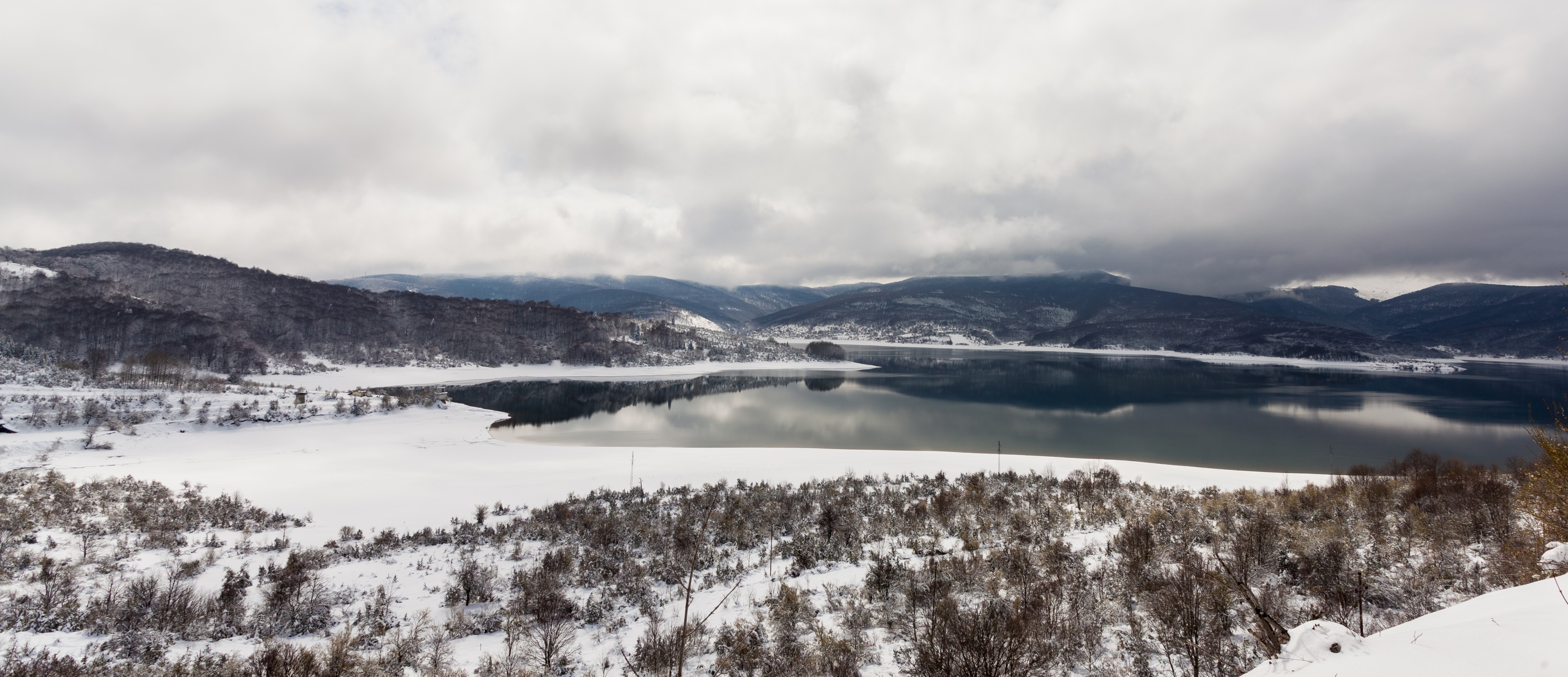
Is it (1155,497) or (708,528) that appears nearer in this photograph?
(708,528)

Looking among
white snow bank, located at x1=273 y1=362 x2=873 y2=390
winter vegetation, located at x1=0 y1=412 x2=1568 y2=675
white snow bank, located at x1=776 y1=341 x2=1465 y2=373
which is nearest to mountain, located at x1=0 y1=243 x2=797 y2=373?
white snow bank, located at x1=273 y1=362 x2=873 y2=390

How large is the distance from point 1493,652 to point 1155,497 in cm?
1102

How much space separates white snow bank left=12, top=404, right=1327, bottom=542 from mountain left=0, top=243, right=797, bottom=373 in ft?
156

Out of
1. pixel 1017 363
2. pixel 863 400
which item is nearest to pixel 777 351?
pixel 1017 363

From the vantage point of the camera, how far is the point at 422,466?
59.8ft

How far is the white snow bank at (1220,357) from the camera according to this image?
9212 centimetres

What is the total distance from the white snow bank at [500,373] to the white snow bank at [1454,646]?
60120 mm

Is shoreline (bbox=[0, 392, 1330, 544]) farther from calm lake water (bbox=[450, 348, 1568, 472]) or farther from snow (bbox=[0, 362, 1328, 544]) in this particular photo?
calm lake water (bbox=[450, 348, 1568, 472])

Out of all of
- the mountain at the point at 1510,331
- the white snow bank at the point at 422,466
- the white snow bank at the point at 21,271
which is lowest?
the white snow bank at the point at 422,466

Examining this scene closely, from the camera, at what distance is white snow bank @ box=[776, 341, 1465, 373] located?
92.1m

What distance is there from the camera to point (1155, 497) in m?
12.0

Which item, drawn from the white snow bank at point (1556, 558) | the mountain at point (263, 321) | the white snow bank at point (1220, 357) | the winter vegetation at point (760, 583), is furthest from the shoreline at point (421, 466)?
the white snow bank at point (1220, 357)

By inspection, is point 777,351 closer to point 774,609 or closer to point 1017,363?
point 1017,363

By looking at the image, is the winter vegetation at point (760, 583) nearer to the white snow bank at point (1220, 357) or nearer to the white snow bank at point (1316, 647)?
the white snow bank at point (1316, 647)
